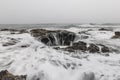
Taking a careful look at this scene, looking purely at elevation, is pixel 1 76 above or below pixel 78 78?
Result: above

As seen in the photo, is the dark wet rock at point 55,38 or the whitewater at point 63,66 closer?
the whitewater at point 63,66

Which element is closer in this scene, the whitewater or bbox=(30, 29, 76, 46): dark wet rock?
the whitewater

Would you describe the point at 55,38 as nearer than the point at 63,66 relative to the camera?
No

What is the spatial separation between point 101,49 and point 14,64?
4481 millimetres

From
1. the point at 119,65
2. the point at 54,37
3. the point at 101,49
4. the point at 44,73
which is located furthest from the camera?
the point at 54,37

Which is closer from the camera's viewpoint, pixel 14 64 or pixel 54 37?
pixel 14 64

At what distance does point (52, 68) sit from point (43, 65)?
13.1 inches

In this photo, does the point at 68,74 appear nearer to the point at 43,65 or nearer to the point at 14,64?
the point at 43,65


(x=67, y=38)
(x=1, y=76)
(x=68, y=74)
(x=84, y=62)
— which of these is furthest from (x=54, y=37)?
(x=1, y=76)

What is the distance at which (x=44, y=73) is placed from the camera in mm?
4910

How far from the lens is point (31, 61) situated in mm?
6039

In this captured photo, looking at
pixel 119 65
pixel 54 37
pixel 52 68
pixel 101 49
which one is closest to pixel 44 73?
pixel 52 68

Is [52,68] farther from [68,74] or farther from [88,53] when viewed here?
[88,53]

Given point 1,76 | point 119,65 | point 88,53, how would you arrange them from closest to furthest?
point 1,76
point 119,65
point 88,53
